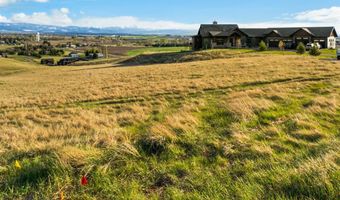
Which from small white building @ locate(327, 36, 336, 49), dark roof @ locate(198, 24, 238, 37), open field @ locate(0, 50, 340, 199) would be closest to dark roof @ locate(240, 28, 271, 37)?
dark roof @ locate(198, 24, 238, 37)

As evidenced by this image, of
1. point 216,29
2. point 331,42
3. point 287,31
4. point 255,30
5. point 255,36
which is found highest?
point 216,29

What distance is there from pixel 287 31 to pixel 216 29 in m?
15.0

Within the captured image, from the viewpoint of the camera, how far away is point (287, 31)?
74.8 m

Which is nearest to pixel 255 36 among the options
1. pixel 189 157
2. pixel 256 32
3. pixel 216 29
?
pixel 256 32

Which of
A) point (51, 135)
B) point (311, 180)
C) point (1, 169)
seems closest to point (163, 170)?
point (311, 180)

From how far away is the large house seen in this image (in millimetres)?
72688

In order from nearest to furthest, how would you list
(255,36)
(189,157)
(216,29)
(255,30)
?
(189,157)
(255,36)
(255,30)
(216,29)

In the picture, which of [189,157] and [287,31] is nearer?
[189,157]

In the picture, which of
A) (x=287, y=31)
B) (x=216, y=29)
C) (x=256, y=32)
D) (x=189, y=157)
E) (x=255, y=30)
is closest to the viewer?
(x=189, y=157)

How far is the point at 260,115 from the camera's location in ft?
34.5

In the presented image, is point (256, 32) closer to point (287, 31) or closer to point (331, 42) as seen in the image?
point (287, 31)

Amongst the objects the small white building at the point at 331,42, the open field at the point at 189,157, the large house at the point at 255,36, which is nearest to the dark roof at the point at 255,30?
the large house at the point at 255,36

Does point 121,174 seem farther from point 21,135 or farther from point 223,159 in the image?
point 21,135

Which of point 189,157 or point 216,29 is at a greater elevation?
point 216,29
